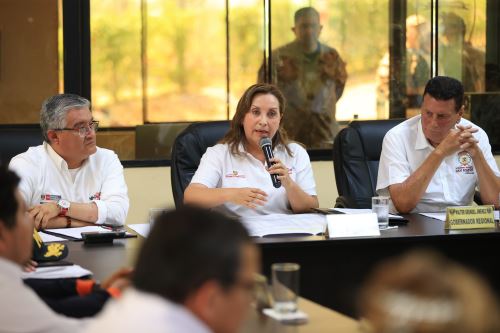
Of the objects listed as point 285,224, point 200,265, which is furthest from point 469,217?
point 200,265

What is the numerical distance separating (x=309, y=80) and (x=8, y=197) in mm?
4695

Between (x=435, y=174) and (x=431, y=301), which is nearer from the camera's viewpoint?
(x=431, y=301)

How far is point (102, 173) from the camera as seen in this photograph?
14.0 ft

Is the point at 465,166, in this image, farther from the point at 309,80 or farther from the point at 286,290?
the point at 286,290

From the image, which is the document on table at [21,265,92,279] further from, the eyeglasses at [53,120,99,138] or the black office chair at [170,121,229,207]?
the black office chair at [170,121,229,207]

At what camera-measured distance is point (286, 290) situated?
2.32 m

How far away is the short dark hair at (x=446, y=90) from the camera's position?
4469 millimetres

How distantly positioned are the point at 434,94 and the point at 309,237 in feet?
3.92

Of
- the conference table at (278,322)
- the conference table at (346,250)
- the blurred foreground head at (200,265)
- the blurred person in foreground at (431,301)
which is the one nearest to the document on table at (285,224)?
the conference table at (346,250)

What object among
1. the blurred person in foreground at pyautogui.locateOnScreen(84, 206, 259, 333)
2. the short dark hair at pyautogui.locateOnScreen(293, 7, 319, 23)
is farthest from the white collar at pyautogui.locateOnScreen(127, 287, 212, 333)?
the short dark hair at pyautogui.locateOnScreen(293, 7, 319, 23)

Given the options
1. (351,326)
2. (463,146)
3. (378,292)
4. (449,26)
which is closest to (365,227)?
(463,146)

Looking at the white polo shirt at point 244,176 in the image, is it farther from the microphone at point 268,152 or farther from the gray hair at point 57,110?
the gray hair at point 57,110

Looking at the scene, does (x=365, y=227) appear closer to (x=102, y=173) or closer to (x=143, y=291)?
(x=102, y=173)

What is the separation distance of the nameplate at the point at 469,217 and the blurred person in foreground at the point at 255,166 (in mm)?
718
